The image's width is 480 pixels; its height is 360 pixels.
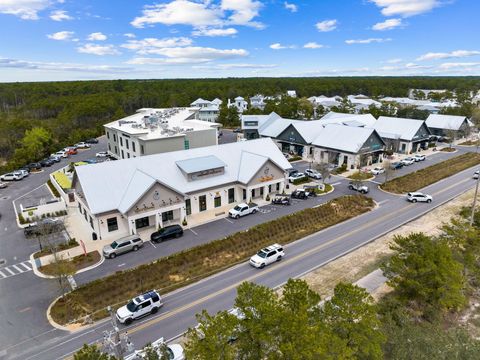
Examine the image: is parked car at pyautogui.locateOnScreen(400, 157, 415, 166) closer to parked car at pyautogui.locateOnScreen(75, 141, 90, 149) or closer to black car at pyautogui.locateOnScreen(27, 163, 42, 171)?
black car at pyautogui.locateOnScreen(27, 163, 42, 171)

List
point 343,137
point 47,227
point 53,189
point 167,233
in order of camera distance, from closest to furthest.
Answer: point 47,227 → point 167,233 → point 53,189 → point 343,137

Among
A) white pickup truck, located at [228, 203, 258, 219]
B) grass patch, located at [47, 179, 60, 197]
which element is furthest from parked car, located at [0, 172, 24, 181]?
white pickup truck, located at [228, 203, 258, 219]

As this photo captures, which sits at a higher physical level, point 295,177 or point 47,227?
point 47,227

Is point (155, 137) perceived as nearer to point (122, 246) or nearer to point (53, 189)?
point (53, 189)

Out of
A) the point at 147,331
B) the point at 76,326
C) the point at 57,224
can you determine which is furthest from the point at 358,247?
the point at 57,224

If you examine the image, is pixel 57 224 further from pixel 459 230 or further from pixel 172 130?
pixel 459 230

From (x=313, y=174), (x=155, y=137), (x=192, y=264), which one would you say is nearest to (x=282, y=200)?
(x=313, y=174)
